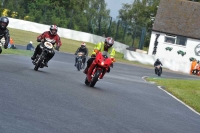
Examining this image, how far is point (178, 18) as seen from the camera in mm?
73250

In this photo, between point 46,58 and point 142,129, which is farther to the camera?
point 46,58

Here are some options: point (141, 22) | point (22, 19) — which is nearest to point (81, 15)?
point (22, 19)

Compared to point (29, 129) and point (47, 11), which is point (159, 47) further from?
point (29, 129)

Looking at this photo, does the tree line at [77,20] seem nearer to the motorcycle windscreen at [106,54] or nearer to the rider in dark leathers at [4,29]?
the rider in dark leathers at [4,29]

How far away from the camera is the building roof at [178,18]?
72.2m

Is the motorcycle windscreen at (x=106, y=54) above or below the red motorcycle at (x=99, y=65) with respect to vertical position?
above

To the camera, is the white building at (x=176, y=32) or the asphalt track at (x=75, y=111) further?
the white building at (x=176, y=32)

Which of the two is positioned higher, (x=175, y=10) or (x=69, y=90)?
(x=175, y=10)

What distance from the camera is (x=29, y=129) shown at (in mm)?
9383

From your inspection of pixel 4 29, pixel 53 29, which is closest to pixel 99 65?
pixel 53 29

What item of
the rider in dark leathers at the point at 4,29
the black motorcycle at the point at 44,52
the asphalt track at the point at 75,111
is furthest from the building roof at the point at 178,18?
the asphalt track at the point at 75,111

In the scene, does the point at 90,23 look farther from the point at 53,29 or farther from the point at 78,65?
the point at 53,29

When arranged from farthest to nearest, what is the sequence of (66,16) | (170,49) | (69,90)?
(66,16) < (170,49) < (69,90)

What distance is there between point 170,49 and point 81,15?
42.7 feet
